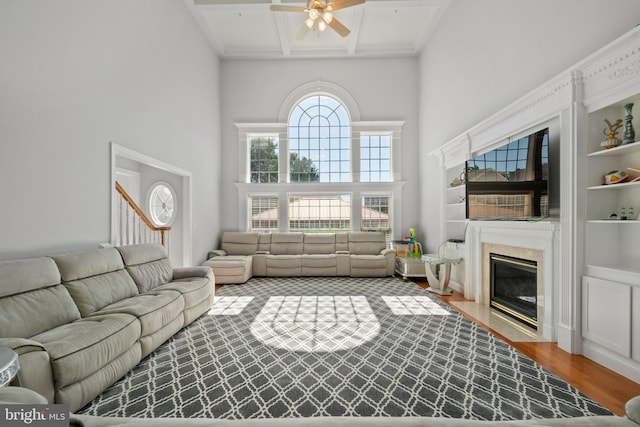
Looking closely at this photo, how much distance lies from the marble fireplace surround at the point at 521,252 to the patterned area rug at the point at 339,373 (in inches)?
24.4

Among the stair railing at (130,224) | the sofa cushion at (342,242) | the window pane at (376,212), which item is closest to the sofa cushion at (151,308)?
the stair railing at (130,224)

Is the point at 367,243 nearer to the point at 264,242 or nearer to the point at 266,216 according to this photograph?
the point at 264,242

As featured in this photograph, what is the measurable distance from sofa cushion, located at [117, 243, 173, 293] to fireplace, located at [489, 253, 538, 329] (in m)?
4.23

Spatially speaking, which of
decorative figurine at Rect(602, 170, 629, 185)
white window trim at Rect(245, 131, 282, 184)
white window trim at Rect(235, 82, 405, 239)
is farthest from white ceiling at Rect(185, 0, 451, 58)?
decorative figurine at Rect(602, 170, 629, 185)

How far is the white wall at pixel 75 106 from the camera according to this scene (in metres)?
2.31

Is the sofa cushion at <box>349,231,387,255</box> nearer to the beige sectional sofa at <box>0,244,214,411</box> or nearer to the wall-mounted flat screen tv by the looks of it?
the wall-mounted flat screen tv

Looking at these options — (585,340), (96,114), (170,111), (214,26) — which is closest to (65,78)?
(96,114)

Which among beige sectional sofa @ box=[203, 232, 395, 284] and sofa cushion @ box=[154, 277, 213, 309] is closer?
sofa cushion @ box=[154, 277, 213, 309]

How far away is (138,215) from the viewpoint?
4230 mm

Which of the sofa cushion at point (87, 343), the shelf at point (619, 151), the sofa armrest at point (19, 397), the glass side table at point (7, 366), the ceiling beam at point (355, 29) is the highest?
the ceiling beam at point (355, 29)

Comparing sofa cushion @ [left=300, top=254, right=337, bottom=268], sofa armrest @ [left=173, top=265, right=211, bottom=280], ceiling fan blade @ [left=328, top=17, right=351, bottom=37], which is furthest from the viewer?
sofa cushion @ [left=300, top=254, right=337, bottom=268]

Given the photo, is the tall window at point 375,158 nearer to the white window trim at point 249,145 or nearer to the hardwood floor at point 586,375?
the white window trim at point 249,145

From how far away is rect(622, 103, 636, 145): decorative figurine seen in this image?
223 centimetres

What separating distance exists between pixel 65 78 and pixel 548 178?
189 inches
